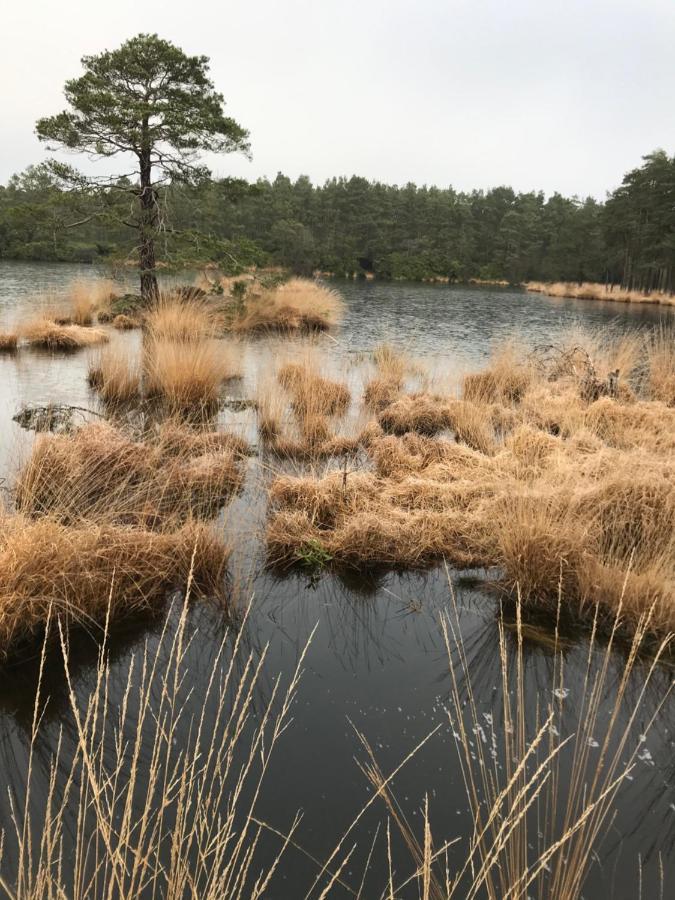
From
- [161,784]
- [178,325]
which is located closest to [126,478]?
[161,784]

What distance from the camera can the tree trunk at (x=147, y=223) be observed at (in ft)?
33.8

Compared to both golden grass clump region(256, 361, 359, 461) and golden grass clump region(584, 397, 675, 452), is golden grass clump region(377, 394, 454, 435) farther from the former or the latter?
golden grass clump region(584, 397, 675, 452)

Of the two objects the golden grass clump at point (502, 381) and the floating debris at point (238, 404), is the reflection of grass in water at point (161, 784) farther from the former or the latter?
the golden grass clump at point (502, 381)

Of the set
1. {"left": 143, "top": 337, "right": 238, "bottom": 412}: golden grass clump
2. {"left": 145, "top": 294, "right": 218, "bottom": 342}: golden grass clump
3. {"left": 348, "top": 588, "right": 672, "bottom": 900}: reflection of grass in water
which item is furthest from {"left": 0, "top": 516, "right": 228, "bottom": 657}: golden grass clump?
{"left": 145, "top": 294, "right": 218, "bottom": 342}: golden grass clump

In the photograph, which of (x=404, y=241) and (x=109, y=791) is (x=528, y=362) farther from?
(x=404, y=241)

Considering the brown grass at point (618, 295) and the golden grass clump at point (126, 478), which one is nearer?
the golden grass clump at point (126, 478)

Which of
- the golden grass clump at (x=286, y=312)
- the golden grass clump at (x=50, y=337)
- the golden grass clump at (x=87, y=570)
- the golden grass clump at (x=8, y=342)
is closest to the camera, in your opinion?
the golden grass clump at (x=87, y=570)

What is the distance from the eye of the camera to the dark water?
1.87 meters

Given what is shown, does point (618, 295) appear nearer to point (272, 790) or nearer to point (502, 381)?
point (502, 381)

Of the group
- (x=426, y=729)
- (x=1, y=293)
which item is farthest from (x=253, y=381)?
(x=1, y=293)

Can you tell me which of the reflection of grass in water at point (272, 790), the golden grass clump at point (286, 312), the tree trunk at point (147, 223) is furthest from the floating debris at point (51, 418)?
the golden grass clump at point (286, 312)

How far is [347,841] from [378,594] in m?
1.53

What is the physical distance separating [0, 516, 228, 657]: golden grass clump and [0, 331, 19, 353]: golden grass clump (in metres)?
7.83

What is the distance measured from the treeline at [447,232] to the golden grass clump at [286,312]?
1254 centimetres
